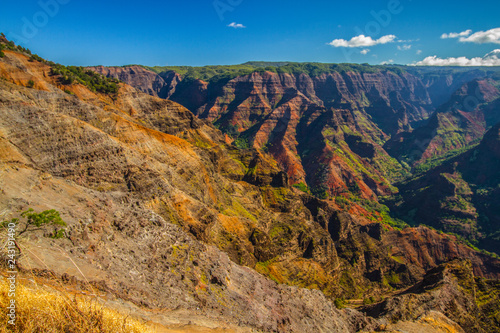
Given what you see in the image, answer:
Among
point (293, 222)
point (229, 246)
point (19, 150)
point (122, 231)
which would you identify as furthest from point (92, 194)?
point (293, 222)

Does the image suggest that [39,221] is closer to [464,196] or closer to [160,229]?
[160,229]

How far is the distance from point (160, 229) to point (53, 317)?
22746mm

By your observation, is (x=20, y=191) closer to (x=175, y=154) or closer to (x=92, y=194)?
(x=92, y=194)

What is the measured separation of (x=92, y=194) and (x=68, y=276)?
47.6 ft

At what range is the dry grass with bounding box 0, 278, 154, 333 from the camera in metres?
7.30

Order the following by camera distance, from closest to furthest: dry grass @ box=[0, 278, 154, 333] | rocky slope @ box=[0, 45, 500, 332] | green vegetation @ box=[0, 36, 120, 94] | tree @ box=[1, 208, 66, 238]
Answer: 1. dry grass @ box=[0, 278, 154, 333]
2. tree @ box=[1, 208, 66, 238]
3. rocky slope @ box=[0, 45, 500, 332]
4. green vegetation @ box=[0, 36, 120, 94]

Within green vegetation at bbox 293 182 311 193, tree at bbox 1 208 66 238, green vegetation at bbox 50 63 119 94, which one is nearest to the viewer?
tree at bbox 1 208 66 238

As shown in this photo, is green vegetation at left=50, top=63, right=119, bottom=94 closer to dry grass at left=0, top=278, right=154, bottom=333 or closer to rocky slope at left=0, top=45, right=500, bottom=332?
rocky slope at left=0, top=45, right=500, bottom=332

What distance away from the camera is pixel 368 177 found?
528 feet

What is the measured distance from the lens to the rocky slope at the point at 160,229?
2147 cm

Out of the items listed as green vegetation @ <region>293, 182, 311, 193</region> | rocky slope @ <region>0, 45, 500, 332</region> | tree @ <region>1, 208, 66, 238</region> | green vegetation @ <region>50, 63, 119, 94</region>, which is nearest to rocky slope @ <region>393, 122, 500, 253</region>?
green vegetation @ <region>293, 182, 311, 193</region>

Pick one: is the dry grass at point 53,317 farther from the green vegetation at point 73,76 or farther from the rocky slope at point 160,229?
the green vegetation at point 73,76

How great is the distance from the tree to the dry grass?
12.8m

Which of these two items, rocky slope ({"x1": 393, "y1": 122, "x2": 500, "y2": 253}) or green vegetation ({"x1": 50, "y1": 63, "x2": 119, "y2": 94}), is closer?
green vegetation ({"x1": 50, "y1": 63, "x2": 119, "y2": 94})
